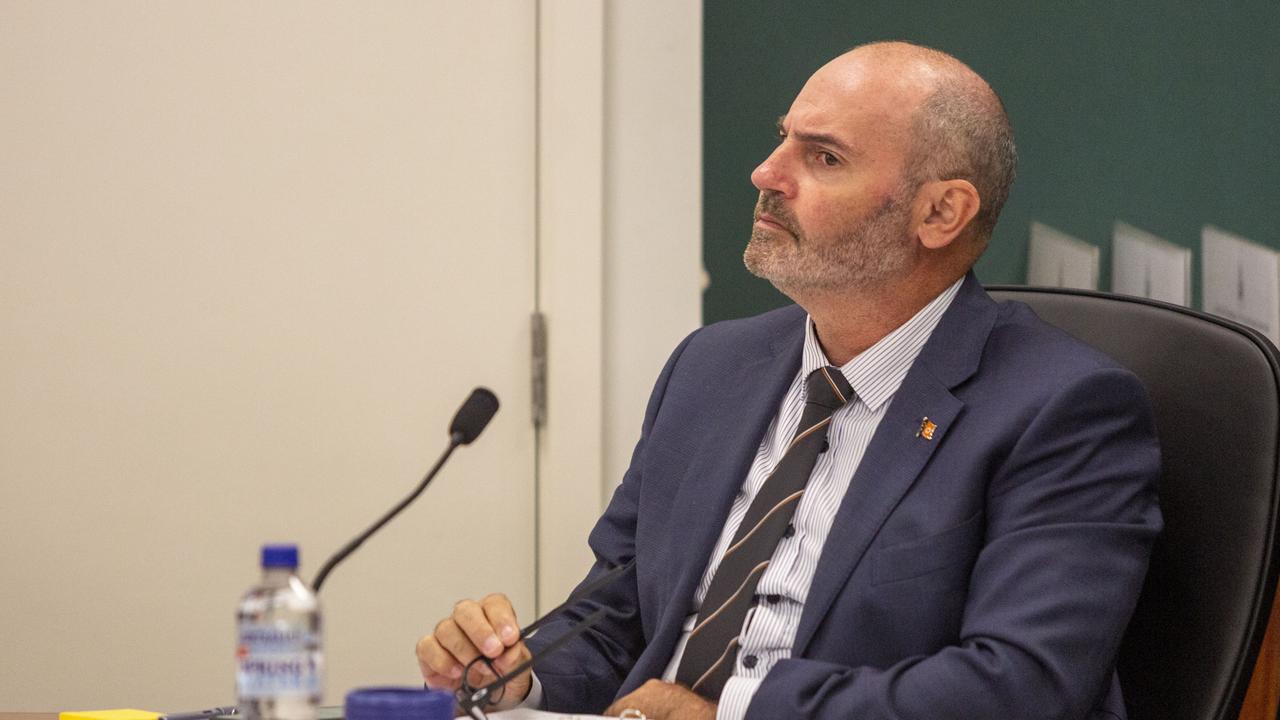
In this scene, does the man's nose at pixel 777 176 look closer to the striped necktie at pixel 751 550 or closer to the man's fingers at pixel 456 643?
the striped necktie at pixel 751 550

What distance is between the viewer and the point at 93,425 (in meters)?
2.50

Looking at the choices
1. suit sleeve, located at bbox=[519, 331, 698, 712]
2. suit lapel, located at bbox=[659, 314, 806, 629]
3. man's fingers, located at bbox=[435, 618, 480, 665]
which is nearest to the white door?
suit sleeve, located at bbox=[519, 331, 698, 712]

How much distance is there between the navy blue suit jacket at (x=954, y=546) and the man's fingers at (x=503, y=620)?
7.8 inches

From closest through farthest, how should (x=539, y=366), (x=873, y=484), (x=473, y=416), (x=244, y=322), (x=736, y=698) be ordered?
(x=473, y=416) < (x=736, y=698) < (x=873, y=484) < (x=244, y=322) < (x=539, y=366)

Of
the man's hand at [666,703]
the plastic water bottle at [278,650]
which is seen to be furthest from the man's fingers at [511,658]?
the plastic water bottle at [278,650]

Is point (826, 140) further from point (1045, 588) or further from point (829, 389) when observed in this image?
point (1045, 588)

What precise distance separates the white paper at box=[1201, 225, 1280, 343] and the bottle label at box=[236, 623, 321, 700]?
2.11 metres

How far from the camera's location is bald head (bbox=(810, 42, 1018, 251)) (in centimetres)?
183

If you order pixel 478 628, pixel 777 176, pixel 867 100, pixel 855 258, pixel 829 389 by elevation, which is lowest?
pixel 478 628

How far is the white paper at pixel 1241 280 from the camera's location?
8.82ft

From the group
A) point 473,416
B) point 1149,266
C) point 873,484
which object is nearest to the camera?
point 473,416

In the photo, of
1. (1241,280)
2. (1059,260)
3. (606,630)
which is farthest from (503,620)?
(1241,280)

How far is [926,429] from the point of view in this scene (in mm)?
1660

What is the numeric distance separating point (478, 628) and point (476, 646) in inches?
0.9
